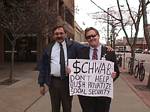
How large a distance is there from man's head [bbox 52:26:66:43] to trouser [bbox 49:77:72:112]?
0.63 metres

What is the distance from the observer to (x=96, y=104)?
21.5ft

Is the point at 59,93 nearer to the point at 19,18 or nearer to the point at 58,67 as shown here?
the point at 58,67

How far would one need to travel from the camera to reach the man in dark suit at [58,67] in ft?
23.3

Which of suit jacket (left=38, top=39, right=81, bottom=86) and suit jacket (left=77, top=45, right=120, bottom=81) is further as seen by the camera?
suit jacket (left=38, top=39, right=81, bottom=86)

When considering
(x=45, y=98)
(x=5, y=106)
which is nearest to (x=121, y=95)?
(x=45, y=98)

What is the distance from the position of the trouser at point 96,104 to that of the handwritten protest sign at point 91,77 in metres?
0.07

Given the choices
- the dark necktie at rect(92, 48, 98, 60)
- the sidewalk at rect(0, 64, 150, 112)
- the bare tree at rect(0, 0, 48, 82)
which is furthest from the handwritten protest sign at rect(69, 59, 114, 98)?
the bare tree at rect(0, 0, 48, 82)

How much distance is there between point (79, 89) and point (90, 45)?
2.42 feet

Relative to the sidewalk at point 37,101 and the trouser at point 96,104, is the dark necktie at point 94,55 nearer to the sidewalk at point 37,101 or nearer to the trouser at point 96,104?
the trouser at point 96,104

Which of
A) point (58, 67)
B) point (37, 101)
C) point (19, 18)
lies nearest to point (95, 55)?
point (58, 67)

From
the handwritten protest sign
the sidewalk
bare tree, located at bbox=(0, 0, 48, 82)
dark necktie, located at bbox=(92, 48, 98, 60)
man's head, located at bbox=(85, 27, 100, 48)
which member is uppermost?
bare tree, located at bbox=(0, 0, 48, 82)

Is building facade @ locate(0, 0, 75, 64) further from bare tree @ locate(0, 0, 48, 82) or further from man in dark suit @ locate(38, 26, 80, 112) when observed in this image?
man in dark suit @ locate(38, 26, 80, 112)

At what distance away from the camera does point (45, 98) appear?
1371cm

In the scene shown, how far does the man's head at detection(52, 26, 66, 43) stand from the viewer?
7.03m
